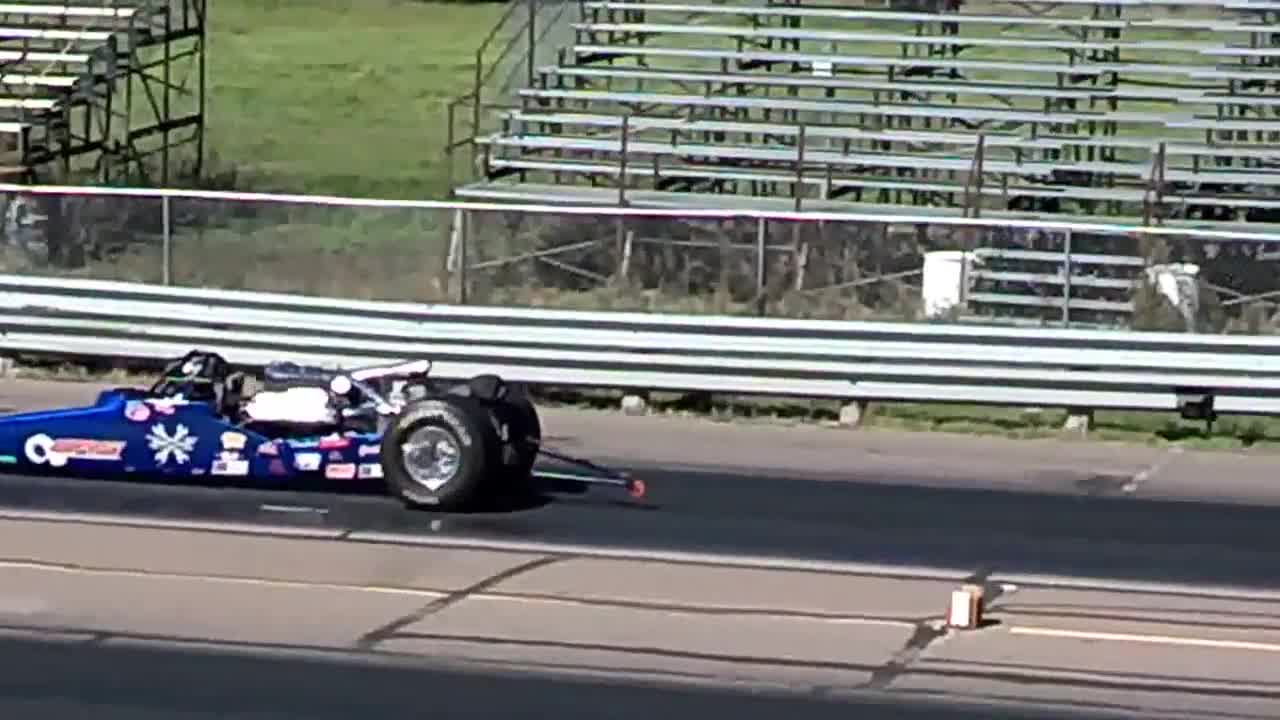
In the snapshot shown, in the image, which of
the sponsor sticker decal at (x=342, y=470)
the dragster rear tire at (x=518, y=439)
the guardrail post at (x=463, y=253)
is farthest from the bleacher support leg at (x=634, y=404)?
the sponsor sticker decal at (x=342, y=470)

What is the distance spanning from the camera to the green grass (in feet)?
110

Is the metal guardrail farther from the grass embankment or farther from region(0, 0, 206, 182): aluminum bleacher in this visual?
region(0, 0, 206, 182): aluminum bleacher

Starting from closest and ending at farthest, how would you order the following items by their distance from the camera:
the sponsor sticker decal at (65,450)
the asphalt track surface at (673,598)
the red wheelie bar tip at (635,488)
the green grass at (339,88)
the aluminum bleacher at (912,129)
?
the asphalt track surface at (673,598)
the red wheelie bar tip at (635,488)
the sponsor sticker decal at (65,450)
the aluminum bleacher at (912,129)
the green grass at (339,88)

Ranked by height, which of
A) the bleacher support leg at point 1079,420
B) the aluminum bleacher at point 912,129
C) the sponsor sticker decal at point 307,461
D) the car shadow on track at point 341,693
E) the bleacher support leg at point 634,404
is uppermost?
the aluminum bleacher at point 912,129

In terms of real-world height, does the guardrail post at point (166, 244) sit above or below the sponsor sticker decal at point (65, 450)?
above

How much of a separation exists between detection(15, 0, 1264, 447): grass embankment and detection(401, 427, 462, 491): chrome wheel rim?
183 inches

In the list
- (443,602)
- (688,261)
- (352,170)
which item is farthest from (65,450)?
(352,170)

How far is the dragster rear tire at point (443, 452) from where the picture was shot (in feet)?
44.2

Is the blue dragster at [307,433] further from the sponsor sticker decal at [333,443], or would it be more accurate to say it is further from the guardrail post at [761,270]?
the guardrail post at [761,270]

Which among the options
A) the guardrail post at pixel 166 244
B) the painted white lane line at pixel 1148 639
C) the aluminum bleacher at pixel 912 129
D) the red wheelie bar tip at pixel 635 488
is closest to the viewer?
the painted white lane line at pixel 1148 639

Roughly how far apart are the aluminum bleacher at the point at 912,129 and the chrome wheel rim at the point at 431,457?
431 inches

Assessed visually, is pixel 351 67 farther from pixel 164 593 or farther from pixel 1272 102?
pixel 164 593

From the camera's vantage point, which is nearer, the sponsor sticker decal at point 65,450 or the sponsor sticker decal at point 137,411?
the sponsor sticker decal at point 137,411

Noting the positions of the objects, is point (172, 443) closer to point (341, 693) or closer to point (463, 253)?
point (341, 693)
